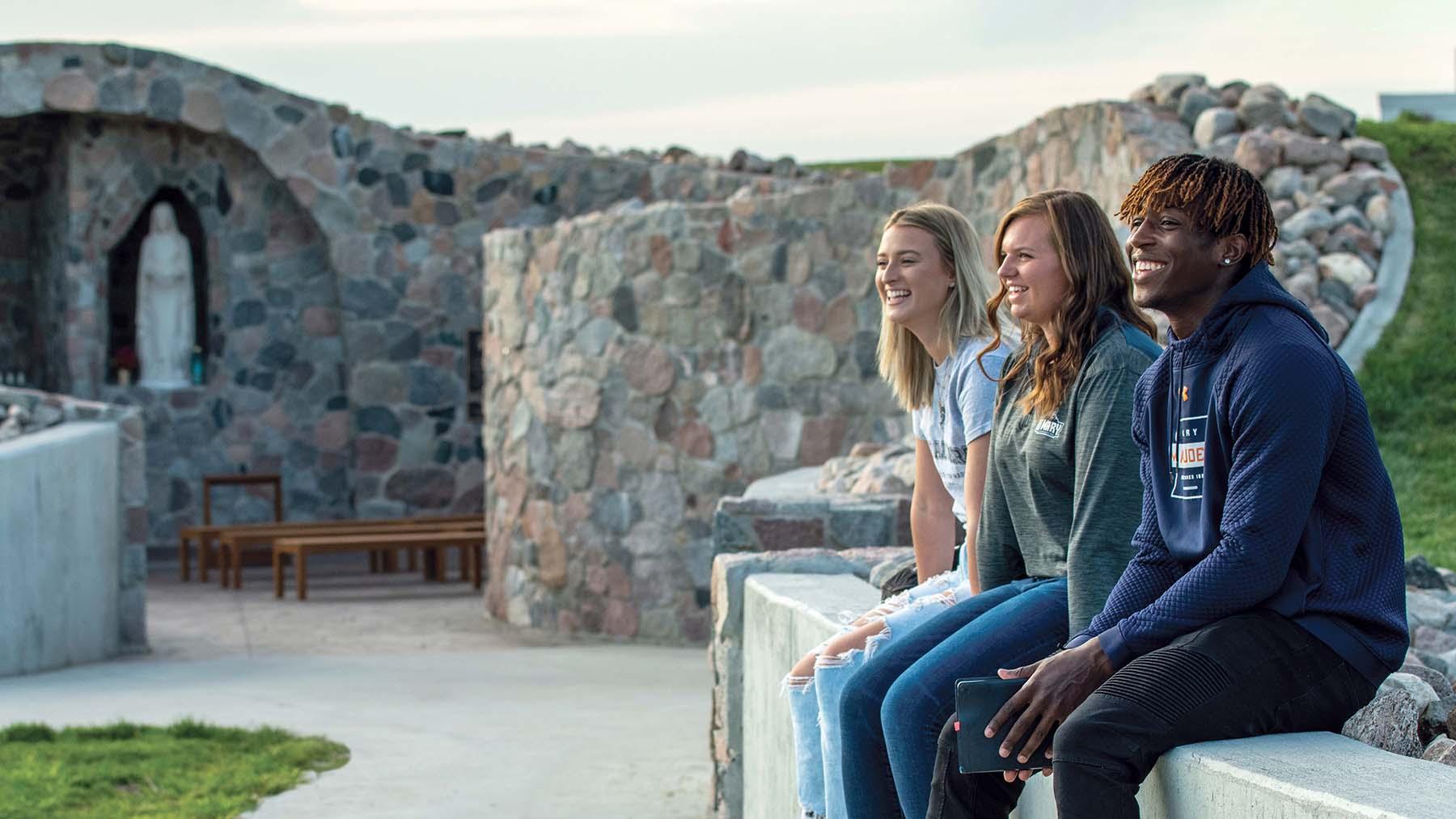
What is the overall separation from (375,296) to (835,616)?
1034 cm

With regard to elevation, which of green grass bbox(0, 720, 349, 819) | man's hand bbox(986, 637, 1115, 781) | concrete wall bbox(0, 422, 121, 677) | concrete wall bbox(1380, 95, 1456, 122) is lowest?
green grass bbox(0, 720, 349, 819)

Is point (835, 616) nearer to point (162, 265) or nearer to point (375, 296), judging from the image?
point (375, 296)

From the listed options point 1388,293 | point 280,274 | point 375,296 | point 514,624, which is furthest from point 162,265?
point 1388,293

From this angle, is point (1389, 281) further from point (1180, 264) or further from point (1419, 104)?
point (1419, 104)

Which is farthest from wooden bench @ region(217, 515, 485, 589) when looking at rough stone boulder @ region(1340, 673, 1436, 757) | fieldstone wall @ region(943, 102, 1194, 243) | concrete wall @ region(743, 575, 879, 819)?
rough stone boulder @ region(1340, 673, 1436, 757)

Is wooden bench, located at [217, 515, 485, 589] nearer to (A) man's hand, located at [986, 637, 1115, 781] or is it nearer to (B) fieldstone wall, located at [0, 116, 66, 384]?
(B) fieldstone wall, located at [0, 116, 66, 384]

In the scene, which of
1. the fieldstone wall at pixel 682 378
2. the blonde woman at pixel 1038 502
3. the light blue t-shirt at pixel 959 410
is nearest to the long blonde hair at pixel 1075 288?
the blonde woman at pixel 1038 502

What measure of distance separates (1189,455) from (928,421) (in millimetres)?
1073

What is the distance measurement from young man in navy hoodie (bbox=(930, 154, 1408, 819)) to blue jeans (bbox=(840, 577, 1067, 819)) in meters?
0.33

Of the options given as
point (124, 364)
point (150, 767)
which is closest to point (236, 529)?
point (124, 364)

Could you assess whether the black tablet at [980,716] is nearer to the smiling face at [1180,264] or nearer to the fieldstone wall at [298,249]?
the smiling face at [1180,264]

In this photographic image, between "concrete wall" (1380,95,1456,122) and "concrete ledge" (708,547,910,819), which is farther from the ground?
"concrete wall" (1380,95,1456,122)

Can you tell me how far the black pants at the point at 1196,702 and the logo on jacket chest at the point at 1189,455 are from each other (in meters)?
0.19

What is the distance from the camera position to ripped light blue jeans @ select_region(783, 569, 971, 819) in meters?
2.70
